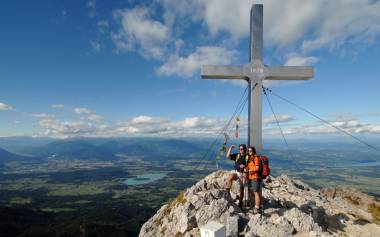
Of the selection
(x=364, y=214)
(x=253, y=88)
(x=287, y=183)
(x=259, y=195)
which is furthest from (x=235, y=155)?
(x=364, y=214)

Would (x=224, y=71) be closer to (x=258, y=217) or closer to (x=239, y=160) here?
(x=239, y=160)

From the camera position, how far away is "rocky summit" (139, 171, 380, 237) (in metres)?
9.66

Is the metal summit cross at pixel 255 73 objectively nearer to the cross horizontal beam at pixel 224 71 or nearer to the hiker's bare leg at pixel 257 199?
the cross horizontal beam at pixel 224 71

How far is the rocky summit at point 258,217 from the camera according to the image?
966cm

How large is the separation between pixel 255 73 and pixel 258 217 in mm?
6384

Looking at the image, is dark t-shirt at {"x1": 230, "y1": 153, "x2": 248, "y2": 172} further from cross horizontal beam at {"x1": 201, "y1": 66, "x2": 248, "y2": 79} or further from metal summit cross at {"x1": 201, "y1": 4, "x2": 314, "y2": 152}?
cross horizontal beam at {"x1": 201, "y1": 66, "x2": 248, "y2": 79}

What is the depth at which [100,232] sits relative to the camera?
101562 millimetres

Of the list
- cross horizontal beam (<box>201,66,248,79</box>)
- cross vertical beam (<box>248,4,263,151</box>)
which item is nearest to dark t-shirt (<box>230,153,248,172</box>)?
cross vertical beam (<box>248,4,263,151</box>)

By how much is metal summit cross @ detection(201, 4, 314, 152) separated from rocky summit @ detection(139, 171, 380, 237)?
3.01 meters

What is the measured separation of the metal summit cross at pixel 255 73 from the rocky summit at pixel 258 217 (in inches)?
118

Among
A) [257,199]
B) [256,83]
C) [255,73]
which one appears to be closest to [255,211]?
[257,199]

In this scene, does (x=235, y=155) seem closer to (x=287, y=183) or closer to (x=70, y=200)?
(x=287, y=183)

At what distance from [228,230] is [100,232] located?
109 m

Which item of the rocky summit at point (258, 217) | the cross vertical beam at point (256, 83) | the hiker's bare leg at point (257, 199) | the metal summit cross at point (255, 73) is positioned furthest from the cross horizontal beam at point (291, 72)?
the rocky summit at point (258, 217)
